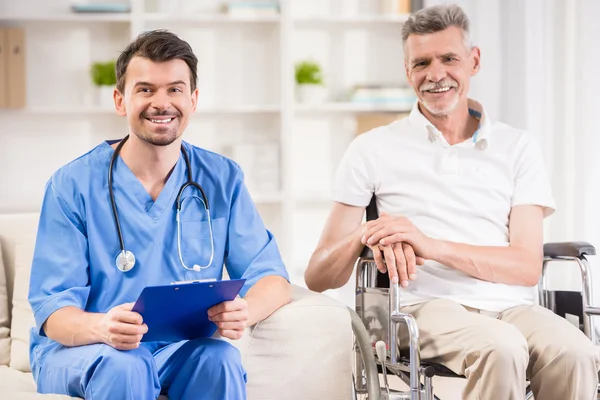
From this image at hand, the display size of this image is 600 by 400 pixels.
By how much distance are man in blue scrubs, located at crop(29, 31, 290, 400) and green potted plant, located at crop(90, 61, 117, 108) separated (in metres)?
2.01

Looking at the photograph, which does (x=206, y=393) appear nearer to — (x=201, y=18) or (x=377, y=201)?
(x=377, y=201)

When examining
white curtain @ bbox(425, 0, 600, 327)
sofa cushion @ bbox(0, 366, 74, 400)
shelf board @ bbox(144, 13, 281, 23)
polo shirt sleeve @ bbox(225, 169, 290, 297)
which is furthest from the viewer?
shelf board @ bbox(144, 13, 281, 23)

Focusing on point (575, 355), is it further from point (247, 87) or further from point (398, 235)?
point (247, 87)

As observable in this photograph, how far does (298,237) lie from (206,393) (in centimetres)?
257

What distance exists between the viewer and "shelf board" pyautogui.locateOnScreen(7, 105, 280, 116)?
12.6 ft

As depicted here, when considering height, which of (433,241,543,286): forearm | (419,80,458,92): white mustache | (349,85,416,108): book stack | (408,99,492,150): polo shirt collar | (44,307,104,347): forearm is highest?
(349,85,416,108): book stack

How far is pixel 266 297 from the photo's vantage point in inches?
71.2

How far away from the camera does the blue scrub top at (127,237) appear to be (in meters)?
1.76

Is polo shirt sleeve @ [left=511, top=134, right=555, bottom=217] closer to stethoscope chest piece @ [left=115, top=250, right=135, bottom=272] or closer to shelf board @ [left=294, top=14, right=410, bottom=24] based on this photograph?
stethoscope chest piece @ [left=115, top=250, right=135, bottom=272]

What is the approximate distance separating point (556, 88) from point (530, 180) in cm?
125

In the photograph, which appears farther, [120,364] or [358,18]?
[358,18]

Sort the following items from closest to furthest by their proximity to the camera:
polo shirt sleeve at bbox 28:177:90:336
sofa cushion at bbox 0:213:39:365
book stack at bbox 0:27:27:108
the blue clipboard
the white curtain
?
1. the blue clipboard
2. polo shirt sleeve at bbox 28:177:90:336
3. sofa cushion at bbox 0:213:39:365
4. the white curtain
5. book stack at bbox 0:27:27:108

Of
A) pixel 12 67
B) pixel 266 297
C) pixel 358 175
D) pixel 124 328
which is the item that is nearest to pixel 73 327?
pixel 124 328

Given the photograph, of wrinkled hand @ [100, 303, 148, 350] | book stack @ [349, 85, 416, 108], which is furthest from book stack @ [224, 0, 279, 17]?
wrinkled hand @ [100, 303, 148, 350]
